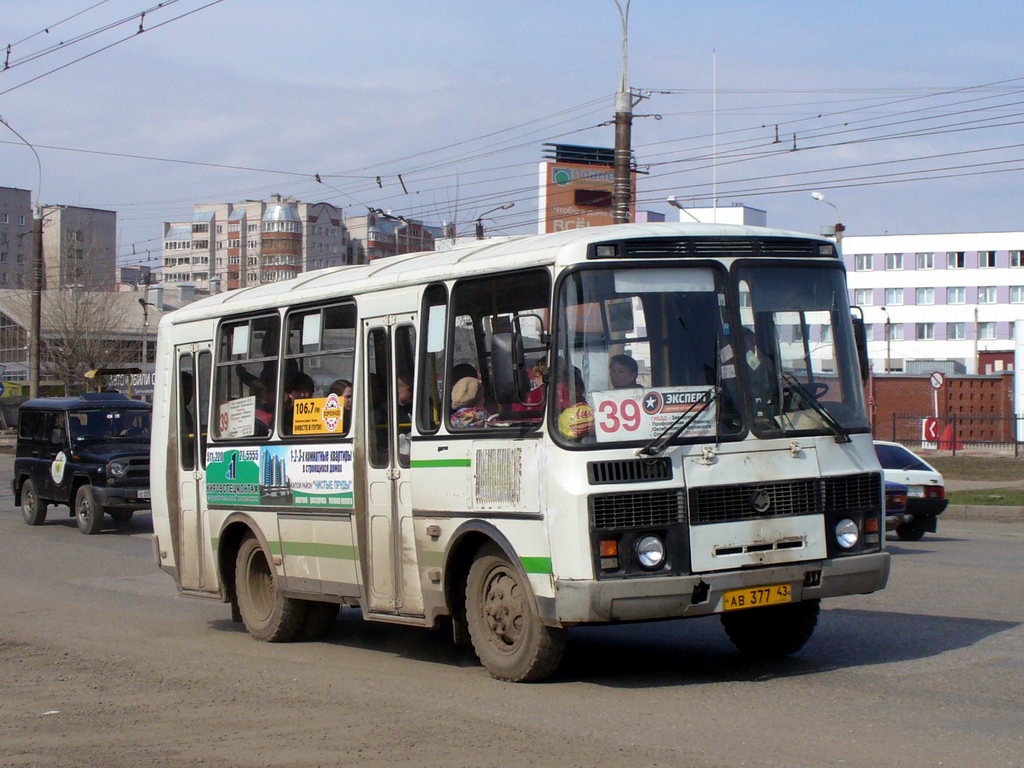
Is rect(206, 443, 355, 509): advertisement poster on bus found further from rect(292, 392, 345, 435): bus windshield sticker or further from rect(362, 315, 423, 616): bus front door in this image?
rect(362, 315, 423, 616): bus front door

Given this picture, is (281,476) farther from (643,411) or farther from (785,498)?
(785,498)

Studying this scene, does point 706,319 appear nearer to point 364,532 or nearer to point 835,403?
point 835,403

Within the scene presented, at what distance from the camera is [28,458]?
77.8 ft

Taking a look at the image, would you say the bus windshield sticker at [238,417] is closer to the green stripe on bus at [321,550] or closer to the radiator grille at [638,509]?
the green stripe on bus at [321,550]

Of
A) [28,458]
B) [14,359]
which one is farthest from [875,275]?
[28,458]

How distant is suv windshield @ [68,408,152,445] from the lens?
22625 mm

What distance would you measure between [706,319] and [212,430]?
5.32 metres

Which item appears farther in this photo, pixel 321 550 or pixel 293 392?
pixel 293 392

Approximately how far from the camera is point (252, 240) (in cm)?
17588

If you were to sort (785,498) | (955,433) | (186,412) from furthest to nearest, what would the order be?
(955,433)
(186,412)
(785,498)

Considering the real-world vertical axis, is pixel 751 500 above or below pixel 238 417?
below

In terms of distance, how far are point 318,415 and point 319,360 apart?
430 mm

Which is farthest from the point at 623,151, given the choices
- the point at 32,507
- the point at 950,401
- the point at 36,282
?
the point at 950,401

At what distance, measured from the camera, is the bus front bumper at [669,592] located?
7.46m
